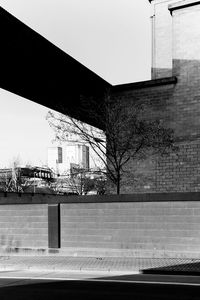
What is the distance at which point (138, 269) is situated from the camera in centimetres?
1104

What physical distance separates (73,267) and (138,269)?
1.78 metres

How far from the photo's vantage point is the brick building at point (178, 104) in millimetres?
18344

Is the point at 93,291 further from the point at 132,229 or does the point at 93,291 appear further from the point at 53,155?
the point at 53,155

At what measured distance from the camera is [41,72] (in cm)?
1617

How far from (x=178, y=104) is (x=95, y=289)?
38.3ft

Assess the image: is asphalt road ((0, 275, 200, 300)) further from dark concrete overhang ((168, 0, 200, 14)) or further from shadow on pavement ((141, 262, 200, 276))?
dark concrete overhang ((168, 0, 200, 14))

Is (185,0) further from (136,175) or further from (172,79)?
(136,175)

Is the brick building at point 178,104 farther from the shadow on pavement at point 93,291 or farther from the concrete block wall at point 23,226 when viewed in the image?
the shadow on pavement at point 93,291

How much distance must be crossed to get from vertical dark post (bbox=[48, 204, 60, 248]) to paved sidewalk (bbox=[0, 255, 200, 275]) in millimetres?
803

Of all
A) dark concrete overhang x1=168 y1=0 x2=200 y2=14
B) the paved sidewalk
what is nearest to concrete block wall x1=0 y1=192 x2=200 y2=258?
the paved sidewalk

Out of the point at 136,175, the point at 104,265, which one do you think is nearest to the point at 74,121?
the point at 136,175

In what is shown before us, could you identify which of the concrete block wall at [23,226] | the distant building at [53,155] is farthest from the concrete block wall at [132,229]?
the distant building at [53,155]

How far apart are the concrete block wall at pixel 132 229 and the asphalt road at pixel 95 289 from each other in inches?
139

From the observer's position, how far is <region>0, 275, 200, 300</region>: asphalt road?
315 inches
